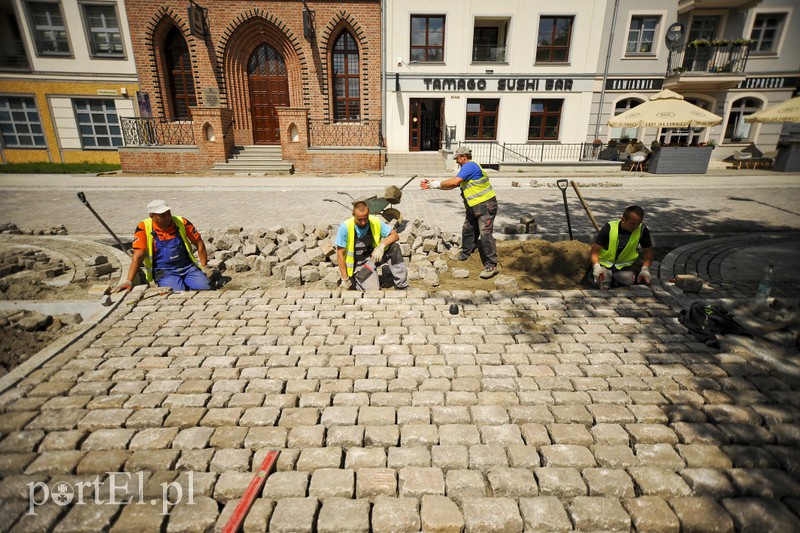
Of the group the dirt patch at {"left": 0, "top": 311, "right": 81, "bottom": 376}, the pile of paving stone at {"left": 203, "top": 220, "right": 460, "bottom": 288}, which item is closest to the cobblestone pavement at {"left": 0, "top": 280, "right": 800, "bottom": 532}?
the dirt patch at {"left": 0, "top": 311, "right": 81, "bottom": 376}

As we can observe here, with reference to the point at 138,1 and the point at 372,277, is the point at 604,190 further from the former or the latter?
the point at 138,1

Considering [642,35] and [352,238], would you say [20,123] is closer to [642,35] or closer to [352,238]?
[352,238]

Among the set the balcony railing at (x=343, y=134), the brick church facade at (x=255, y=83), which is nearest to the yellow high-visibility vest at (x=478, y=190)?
the brick church facade at (x=255, y=83)

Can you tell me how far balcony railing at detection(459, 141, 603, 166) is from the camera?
19.0m

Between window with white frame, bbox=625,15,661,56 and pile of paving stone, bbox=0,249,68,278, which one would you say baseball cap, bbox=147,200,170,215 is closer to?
pile of paving stone, bbox=0,249,68,278

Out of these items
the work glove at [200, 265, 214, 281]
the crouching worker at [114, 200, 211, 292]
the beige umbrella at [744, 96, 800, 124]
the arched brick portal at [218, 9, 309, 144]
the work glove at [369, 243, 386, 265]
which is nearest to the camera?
the crouching worker at [114, 200, 211, 292]

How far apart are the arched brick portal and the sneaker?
1496 cm

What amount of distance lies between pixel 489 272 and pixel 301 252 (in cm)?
310

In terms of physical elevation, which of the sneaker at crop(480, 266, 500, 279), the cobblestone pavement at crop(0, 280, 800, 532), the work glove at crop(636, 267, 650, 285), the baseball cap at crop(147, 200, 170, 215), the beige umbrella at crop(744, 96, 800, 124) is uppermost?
the beige umbrella at crop(744, 96, 800, 124)

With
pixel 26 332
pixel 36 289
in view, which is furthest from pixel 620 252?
pixel 36 289

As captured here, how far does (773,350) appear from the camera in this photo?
3.67m

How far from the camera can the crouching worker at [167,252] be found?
4988 millimetres

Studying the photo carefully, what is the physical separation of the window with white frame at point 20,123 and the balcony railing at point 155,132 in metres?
5.94

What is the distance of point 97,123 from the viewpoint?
62.0 feet
